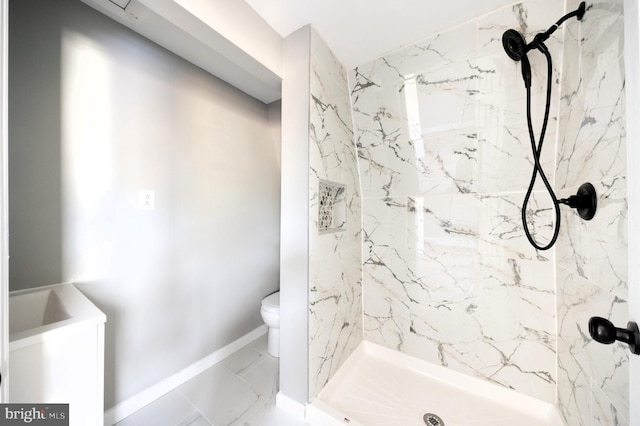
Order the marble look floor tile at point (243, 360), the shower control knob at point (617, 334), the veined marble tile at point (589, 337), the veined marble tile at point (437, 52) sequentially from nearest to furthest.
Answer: the shower control knob at point (617, 334), the veined marble tile at point (589, 337), the veined marble tile at point (437, 52), the marble look floor tile at point (243, 360)

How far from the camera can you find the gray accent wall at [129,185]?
41.6 inches

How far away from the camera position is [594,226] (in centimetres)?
86

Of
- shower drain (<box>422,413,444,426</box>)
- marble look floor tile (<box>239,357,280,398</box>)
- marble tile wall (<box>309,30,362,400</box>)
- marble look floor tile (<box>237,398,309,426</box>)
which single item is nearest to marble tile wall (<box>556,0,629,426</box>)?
shower drain (<box>422,413,444,426</box>)

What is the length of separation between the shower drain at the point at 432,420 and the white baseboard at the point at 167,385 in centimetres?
150

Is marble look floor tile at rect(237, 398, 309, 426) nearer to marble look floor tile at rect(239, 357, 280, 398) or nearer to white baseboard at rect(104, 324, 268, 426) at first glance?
marble look floor tile at rect(239, 357, 280, 398)

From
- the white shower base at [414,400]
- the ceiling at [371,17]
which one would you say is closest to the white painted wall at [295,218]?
the ceiling at [371,17]

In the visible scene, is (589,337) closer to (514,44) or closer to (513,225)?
(513,225)

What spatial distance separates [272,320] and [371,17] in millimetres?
2229

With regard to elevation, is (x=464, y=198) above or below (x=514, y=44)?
below

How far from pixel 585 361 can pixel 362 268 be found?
1.26 m

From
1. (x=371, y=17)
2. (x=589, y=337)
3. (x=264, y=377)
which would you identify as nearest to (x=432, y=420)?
(x=589, y=337)

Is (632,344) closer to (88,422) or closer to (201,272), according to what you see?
(88,422)

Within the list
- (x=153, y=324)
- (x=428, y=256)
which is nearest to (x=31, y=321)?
(x=153, y=324)

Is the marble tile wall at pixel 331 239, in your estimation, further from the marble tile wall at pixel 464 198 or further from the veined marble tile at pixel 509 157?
the veined marble tile at pixel 509 157
